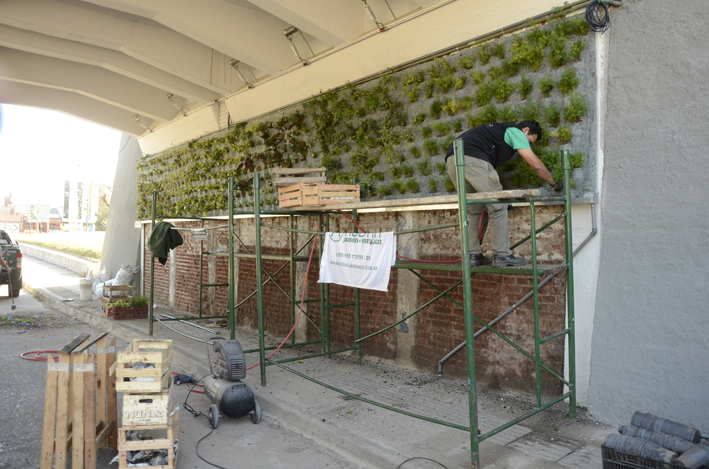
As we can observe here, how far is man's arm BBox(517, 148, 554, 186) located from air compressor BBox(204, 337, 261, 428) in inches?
140

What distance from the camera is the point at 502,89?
5664 mm

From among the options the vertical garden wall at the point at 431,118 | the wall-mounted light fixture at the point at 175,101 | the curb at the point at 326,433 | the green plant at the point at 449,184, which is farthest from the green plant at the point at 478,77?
the wall-mounted light fixture at the point at 175,101

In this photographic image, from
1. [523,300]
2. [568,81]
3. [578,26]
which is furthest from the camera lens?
[523,300]

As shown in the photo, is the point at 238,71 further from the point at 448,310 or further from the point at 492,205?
the point at 492,205

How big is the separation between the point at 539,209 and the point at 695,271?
60.8 inches

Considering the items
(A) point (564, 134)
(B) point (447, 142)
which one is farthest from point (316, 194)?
(A) point (564, 134)

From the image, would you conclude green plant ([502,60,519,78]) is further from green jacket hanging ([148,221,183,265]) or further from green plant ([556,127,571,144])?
green jacket hanging ([148,221,183,265])

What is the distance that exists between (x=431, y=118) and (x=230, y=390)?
158 inches

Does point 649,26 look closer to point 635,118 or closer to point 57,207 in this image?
point 635,118

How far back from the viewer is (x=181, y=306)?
40.7ft

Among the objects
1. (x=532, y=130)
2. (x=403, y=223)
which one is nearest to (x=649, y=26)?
(x=532, y=130)

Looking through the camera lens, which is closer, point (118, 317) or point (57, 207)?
point (118, 317)

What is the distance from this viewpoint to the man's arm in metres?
4.87

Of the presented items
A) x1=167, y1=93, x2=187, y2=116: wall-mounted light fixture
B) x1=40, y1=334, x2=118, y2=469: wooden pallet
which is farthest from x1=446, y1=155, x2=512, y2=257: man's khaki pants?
x1=167, y1=93, x2=187, y2=116: wall-mounted light fixture
